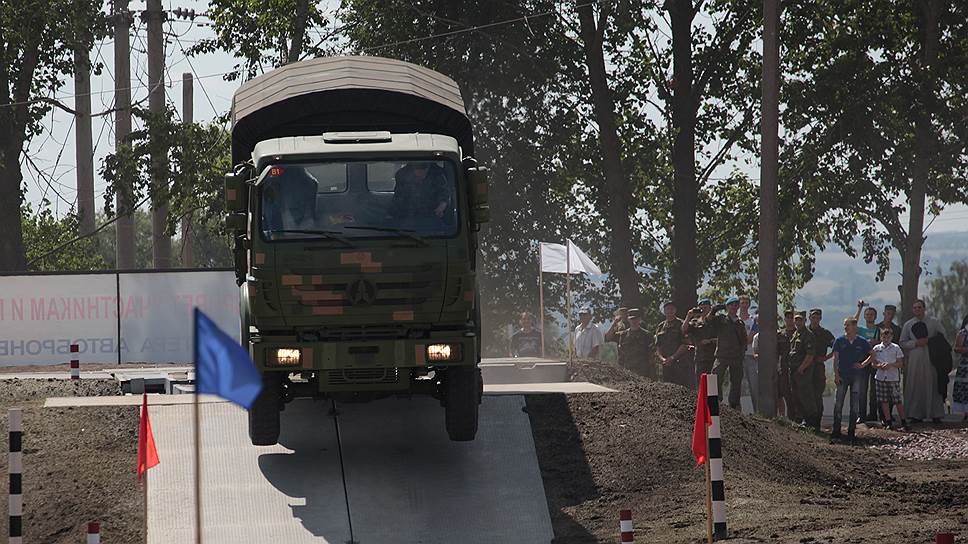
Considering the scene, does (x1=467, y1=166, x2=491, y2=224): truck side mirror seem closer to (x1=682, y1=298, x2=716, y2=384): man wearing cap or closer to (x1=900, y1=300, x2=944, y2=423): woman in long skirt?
(x1=682, y1=298, x2=716, y2=384): man wearing cap

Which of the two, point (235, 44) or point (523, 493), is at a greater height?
point (235, 44)

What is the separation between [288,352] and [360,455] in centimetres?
→ 190

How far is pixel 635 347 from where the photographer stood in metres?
26.5

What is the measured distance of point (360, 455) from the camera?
15.3m

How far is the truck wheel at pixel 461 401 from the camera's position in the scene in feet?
47.5

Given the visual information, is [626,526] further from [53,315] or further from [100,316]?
[53,315]

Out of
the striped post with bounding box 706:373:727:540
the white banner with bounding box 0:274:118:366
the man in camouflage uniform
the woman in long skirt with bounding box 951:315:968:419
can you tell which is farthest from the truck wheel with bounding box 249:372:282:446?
the white banner with bounding box 0:274:118:366

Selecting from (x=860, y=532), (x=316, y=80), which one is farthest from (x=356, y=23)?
(x=860, y=532)

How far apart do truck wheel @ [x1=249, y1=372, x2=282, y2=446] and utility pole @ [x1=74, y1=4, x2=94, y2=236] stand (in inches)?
1037

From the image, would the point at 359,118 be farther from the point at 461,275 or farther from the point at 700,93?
the point at 700,93

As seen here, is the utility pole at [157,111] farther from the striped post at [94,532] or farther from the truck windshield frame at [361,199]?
the striped post at [94,532]

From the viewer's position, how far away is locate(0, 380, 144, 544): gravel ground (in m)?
13.3

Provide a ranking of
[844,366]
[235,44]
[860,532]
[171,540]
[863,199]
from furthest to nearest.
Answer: [863,199] → [235,44] → [844,366] → [171,540] → [860,532]

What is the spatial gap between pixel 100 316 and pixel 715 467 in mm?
19451
